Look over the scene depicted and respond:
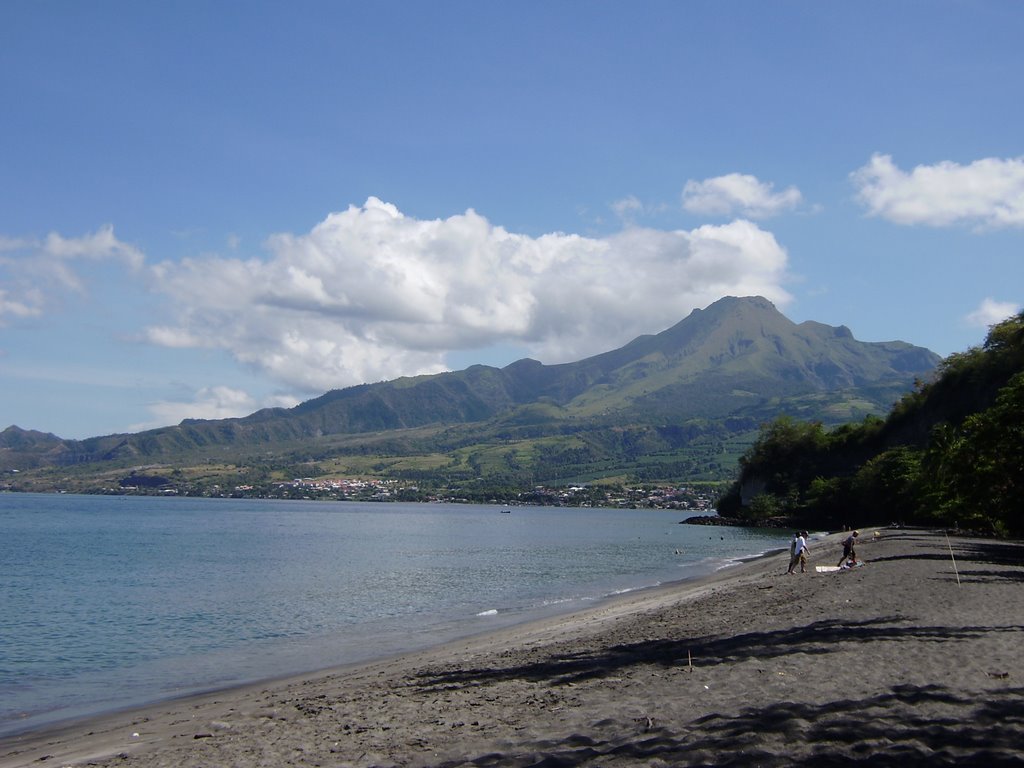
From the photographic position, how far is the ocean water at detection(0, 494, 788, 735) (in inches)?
987

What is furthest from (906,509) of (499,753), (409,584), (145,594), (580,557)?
(499,753)

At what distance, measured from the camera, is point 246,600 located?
43.0 metres

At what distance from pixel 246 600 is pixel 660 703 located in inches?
1347

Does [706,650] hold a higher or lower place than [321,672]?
higher

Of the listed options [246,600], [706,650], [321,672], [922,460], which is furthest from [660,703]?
[922,460]

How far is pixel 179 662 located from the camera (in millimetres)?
26875

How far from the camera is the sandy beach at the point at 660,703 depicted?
1049cm

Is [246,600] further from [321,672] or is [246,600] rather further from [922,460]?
[922,460]

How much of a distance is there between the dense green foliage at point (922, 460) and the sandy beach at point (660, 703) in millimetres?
23770

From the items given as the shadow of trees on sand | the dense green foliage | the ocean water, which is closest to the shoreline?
the ocean water

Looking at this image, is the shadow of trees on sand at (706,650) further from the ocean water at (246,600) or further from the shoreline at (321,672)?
the ocean water at (246,600)

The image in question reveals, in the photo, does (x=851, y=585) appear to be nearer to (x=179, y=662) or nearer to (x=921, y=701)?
(x=921, y=701)

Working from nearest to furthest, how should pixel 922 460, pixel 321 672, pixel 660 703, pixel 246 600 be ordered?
pixel 660 703, pixel 321 672, pixel 246 600, pixel 922 460

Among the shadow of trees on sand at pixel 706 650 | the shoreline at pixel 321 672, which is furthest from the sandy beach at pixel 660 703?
the shoreline at pixel 321 672
